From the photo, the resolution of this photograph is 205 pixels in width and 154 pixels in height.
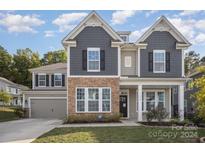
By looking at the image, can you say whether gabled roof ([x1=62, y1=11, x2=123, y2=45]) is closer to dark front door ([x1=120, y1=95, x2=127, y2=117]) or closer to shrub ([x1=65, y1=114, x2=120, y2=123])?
shrub ([x1=65, y1=114, x2=120, y2=123])

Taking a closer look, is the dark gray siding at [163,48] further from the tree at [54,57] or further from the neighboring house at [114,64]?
the tree at [54,57]

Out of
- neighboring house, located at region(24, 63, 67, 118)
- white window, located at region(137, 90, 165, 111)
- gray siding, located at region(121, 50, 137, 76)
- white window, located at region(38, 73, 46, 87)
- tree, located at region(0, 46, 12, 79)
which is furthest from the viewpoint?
tree, located at region(0, 46, 12, 79)

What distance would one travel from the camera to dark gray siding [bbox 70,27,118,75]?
21875 millimetres

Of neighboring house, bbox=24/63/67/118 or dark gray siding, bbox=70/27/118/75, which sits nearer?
dark gray siding, bbox=70/27/118/75

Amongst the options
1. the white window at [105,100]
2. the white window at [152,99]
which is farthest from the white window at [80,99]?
the white window at [152,99]

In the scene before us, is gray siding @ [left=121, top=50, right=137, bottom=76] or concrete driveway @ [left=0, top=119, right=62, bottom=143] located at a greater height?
gray siding @ [left=121, top=50, right=137, bottom=76]

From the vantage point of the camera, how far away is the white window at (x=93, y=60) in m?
22.0

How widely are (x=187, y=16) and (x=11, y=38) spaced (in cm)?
1687

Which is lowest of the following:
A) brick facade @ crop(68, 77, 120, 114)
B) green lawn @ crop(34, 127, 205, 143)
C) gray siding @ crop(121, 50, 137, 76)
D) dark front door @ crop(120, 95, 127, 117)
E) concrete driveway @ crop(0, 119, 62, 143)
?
concrete driveway @ crop(0, 119, 62, 143)

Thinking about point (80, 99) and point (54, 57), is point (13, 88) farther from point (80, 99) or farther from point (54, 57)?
point (80, 99)

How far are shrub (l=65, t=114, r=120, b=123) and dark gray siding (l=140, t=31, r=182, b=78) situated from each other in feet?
11.7

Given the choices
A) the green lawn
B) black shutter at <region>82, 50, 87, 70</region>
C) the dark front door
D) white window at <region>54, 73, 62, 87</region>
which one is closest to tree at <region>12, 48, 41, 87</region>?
white window at <region>54, 73, 62, 87</region>

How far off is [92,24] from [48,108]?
11592 mm

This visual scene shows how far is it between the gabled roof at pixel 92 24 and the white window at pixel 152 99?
16.4 feet
